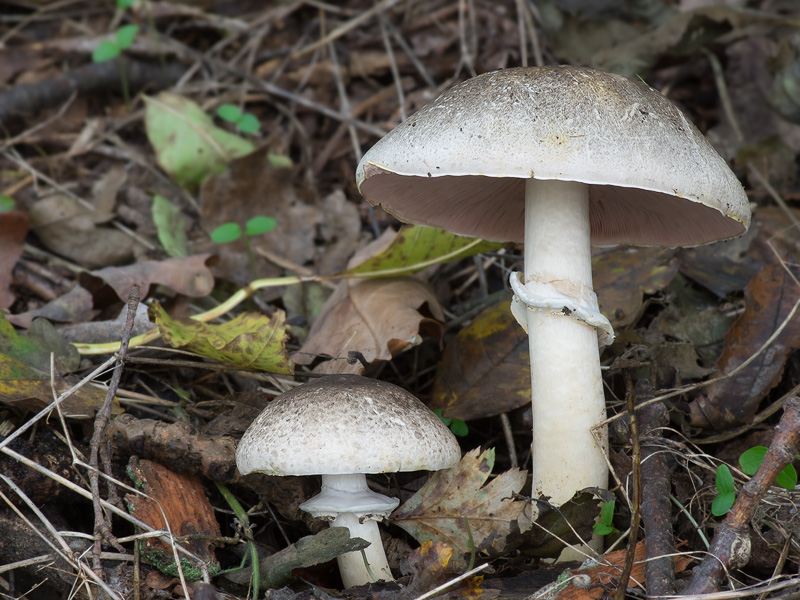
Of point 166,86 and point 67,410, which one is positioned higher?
point 166,86

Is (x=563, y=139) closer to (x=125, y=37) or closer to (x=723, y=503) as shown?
(x=723, y=503)

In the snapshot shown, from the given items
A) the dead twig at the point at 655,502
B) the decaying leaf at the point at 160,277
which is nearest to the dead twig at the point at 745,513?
the dead twig at the point at 655,502

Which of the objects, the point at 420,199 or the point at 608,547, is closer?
the point at 608,547

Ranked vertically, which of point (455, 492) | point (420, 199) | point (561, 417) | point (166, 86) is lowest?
point (455, 492)

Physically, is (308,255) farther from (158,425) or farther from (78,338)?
(158,425)

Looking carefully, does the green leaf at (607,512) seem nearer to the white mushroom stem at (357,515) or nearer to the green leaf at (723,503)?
the green leaf at (723,503)

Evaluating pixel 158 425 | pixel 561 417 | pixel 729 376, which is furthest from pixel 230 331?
pixel 729 376

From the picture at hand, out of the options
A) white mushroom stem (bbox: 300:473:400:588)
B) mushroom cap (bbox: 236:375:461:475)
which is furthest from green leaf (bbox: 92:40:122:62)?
white mushroom stem (bbox: 300:473:400:588)

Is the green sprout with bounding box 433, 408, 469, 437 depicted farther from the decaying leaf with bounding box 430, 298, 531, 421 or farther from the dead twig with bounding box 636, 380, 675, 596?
the dead twig with bounding box 636, 380, 675, 596
